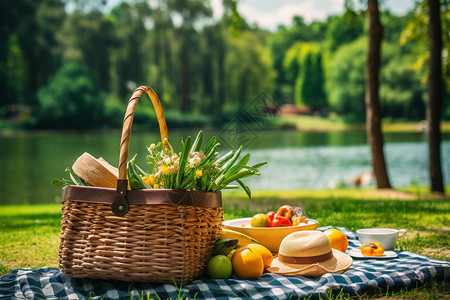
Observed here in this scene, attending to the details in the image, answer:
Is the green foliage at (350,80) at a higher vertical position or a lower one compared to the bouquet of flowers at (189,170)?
higher

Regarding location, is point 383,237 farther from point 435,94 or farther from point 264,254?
point 435,94

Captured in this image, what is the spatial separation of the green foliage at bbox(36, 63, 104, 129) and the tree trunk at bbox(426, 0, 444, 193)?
46553 mm

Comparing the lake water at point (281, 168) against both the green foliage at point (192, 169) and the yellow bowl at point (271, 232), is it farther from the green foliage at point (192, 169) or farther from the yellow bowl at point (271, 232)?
the green foliage at point (192, 169)

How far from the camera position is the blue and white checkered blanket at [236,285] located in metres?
3.01

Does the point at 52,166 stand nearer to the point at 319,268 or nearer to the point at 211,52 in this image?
the point at 319,268

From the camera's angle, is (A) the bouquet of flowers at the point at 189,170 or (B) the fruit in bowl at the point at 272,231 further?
(B) the fruit in bowl at the point at 272,231

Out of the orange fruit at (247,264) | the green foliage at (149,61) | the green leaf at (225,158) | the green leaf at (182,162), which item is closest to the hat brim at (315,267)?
the orange fruit at (247,264)

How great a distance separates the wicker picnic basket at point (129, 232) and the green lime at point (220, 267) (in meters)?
0.23

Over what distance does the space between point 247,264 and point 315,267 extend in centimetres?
49

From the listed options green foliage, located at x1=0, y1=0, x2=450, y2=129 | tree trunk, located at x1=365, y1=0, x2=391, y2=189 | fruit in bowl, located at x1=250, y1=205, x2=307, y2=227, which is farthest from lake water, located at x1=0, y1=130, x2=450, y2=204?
green foliage, located at x1=0, y1=0, x2=450, y2=129

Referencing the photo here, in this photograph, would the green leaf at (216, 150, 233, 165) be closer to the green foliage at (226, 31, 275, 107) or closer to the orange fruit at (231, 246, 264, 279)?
the orange fruit at (231, 246, 264, 279)

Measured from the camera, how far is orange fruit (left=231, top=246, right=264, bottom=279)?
132 inches

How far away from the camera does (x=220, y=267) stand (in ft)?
11.0

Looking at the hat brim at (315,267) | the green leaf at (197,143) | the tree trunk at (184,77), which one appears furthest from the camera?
the tree trunk at (184,77)
